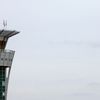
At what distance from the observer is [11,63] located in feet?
514

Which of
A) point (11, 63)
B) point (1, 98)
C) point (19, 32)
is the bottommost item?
point (1, 98)

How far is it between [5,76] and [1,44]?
404 inches

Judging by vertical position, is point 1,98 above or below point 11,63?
below

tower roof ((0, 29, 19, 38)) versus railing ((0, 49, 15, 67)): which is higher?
tower roof ((0, 29, 19, 38))

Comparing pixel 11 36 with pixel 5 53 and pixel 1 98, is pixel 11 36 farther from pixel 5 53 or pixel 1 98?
pixel 1 98

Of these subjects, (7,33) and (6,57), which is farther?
(6,57)

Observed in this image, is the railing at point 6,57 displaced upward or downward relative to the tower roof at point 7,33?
downward

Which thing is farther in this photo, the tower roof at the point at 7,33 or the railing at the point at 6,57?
the railing at the point at 6,57

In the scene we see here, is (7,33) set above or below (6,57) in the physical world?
above

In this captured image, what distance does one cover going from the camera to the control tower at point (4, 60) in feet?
506

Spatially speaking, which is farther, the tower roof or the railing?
the railing

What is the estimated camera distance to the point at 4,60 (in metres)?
154

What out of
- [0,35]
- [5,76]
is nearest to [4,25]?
[0,35]

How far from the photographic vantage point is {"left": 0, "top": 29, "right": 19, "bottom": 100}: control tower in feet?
506
